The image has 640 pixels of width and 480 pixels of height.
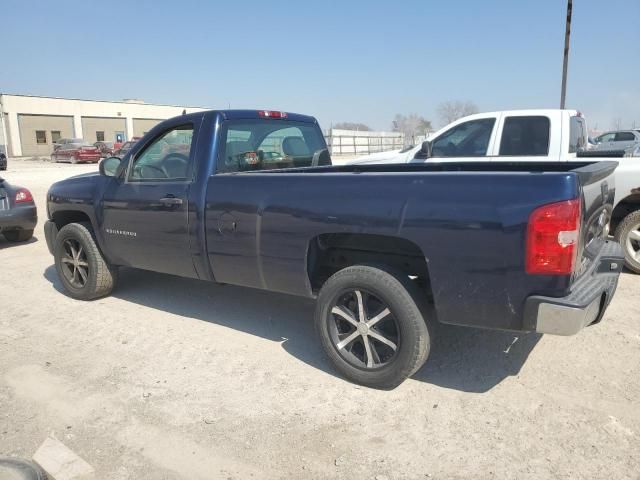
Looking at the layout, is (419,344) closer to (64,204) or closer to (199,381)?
(199,381)

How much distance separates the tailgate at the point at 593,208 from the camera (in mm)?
2930

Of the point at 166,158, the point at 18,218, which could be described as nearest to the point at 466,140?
the point at 166,158

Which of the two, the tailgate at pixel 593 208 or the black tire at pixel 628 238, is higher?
the tailgate at pixel 593 208

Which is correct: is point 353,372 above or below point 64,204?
below

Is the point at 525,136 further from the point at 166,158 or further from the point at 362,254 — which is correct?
the point at 166,158

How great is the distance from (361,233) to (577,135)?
17.9 feet

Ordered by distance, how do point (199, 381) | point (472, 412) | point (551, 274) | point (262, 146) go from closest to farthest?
point (551, 274) → point (472, 412) → point (199, 381) → point (262, 146)

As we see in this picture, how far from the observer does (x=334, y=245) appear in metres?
3.60

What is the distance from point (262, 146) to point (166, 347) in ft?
6.40

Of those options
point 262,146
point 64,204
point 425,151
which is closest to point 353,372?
point 262,146

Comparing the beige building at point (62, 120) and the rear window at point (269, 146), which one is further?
the beige building at point (62, 120)

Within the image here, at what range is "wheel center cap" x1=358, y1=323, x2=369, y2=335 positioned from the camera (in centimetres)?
337

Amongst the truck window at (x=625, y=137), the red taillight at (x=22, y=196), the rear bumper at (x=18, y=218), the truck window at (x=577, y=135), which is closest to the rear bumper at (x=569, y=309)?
the truck window at (x=577, y=135)

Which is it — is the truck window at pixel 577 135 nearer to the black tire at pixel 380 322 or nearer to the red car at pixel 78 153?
the black tire at pixel 380 322
